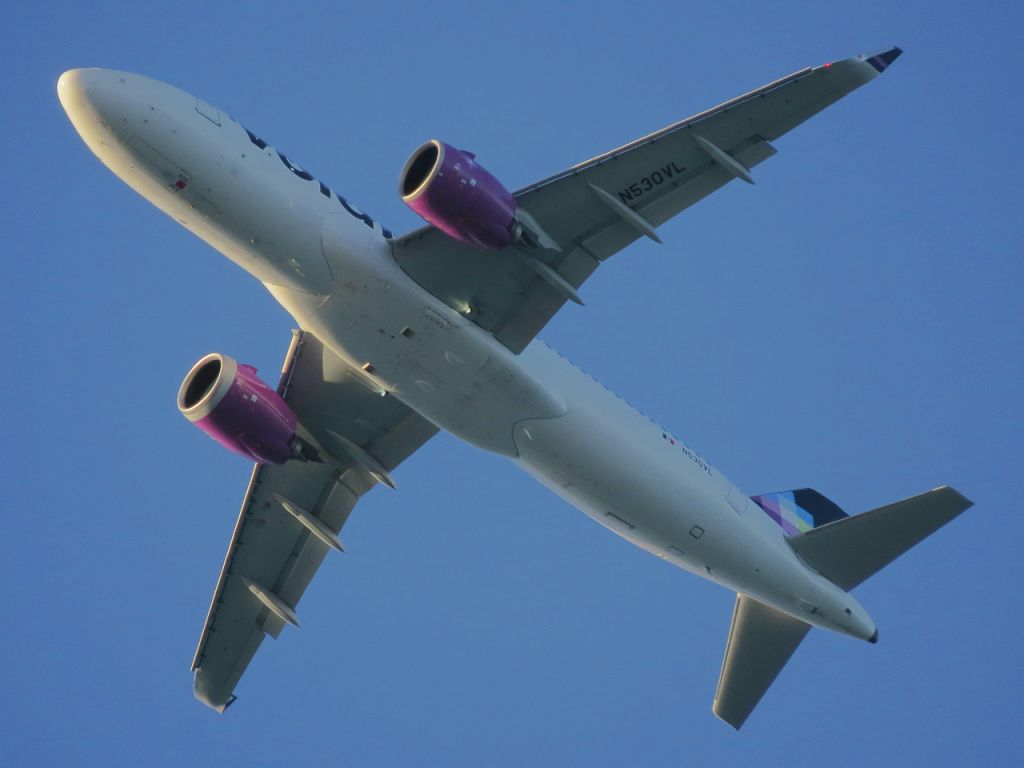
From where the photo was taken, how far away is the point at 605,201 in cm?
3112

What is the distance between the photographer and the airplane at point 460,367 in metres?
29.7

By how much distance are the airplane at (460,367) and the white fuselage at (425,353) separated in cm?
5

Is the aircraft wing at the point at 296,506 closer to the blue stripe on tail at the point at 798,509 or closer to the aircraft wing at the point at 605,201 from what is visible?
the aircraft wing at the point at 605,201

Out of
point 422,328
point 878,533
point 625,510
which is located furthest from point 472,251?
point 878,533

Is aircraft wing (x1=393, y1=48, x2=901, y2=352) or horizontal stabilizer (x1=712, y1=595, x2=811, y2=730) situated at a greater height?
aircraft wing (x1=393, y1=48, x2=901, y2=352)

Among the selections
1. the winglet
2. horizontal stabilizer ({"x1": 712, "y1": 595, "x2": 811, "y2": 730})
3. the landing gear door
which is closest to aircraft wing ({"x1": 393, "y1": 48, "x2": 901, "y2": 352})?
the winglet

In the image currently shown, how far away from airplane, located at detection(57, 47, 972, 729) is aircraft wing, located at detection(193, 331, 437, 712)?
0.06 metres

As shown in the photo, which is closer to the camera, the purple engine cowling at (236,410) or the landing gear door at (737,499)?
the purple engine cowling at (236,410)

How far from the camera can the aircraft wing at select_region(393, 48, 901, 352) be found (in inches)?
1182

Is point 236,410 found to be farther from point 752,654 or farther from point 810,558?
point 752,654

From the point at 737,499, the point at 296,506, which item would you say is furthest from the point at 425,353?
the point at 737,499

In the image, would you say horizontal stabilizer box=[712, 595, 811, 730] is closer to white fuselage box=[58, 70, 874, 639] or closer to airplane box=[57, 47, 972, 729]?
airplane box=[57, 47, 972, 729]

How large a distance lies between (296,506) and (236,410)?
18.0ft

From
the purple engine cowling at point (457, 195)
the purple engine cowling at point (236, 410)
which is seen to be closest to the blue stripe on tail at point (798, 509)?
the purple engine cowling at point (457, 195)
